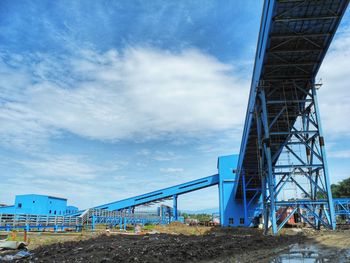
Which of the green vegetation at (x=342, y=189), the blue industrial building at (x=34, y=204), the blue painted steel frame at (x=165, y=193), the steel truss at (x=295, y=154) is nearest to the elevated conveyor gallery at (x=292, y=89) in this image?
the steel truss at (x=295, y=154)

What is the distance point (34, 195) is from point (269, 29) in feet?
128

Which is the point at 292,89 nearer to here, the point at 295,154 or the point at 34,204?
the point at 295,154

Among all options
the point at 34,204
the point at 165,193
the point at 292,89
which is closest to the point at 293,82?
the point at 292,89

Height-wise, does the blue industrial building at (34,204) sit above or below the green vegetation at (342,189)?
below

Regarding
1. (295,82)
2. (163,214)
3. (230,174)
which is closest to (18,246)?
(295,82)

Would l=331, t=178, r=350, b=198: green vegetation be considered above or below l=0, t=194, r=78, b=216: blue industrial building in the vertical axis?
above

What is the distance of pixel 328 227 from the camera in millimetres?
17484

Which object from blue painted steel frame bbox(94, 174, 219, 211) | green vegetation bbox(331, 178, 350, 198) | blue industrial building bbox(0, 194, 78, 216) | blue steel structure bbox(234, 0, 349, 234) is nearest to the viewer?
blue steel structure bbox(234, 0, 349, 234)

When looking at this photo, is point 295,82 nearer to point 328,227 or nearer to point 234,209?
point 328,227

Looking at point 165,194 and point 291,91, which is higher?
point 291,91

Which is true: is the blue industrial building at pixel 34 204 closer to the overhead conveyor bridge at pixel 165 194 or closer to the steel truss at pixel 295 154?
the overhead conveyor bridge at pixel 165 194

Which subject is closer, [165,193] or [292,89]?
[292,89]

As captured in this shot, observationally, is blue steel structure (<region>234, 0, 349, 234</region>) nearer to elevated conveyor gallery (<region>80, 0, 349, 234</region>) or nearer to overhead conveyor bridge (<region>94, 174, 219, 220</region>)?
elevated conveyor gallery (<region>80, 0, 349, 234</region>)

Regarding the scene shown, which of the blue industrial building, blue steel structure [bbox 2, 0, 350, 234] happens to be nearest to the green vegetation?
blue steel structure [bbox 2, 0, 350, 234]
